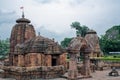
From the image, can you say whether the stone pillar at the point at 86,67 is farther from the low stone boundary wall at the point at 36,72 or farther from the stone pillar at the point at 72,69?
the low stone boundary wall at the point at 36,72

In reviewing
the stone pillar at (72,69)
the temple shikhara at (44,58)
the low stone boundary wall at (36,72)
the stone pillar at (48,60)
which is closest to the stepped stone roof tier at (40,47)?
the temple shikhara at (44,58)

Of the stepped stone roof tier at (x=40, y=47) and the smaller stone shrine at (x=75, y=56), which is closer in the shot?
the smaller stone shrine at (x=75, y=56)

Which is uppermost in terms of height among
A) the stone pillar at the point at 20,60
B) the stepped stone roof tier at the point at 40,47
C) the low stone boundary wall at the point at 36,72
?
the stepped stone roof tier at the point at 40,47

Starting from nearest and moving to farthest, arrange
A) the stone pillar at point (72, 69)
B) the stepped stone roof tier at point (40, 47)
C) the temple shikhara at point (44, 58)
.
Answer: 1. the stone pillar at point (72, 69)
2. the temple shikhara at point (44, 58)
3. the stepped stone roof tier at point (40, 47)

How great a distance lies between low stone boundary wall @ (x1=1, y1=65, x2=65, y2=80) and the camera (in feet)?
73.2

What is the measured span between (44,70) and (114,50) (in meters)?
34.7

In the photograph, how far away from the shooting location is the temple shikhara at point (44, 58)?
2197 centimetres

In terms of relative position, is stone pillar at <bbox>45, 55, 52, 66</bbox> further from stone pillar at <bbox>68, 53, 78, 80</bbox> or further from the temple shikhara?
stone pillar at <bbox>68, 53, 78, 80</bbox>

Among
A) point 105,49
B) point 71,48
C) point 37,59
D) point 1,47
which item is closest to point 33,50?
point 37,59

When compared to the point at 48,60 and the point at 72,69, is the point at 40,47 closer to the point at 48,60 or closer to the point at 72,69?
the point at 48,60

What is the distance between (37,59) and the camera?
23562 mm

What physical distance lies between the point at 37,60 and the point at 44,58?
30.3 inches

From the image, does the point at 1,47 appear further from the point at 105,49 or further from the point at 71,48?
the point at 71,48

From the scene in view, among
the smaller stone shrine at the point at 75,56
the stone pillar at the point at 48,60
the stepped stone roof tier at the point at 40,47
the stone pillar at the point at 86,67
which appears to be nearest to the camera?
the smaller stone shrine at the point at 75,56
